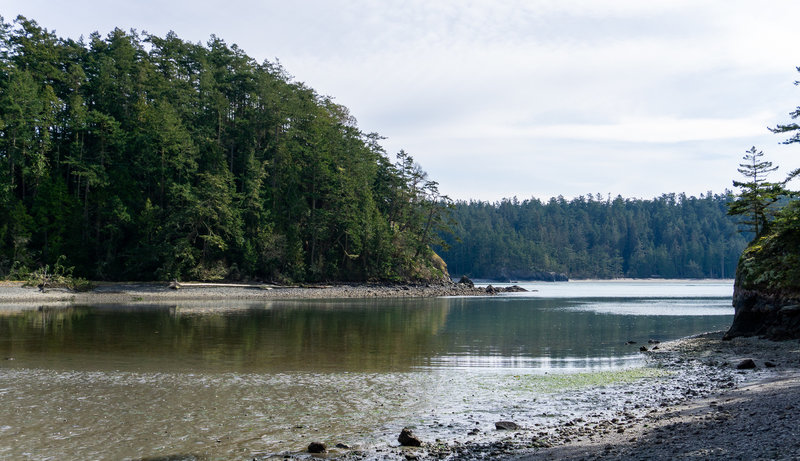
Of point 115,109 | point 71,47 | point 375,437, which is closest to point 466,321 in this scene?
point 375,437

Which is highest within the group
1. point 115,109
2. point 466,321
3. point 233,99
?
point 233,99

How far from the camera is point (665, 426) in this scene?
10.5m

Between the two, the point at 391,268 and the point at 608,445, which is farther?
the point at 391,268

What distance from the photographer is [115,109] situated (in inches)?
2825

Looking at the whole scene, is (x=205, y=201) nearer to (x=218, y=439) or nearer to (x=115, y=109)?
(x=115, y=109)

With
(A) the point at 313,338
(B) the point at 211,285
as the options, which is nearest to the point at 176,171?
(B) the point at 211,285

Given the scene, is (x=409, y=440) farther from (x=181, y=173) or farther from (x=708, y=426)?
(x=181, y=173)

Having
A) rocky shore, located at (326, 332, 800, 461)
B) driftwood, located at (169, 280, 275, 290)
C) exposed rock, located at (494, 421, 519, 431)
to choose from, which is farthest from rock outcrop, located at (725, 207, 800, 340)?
driftwood, located at (169, 280, 275, 290)

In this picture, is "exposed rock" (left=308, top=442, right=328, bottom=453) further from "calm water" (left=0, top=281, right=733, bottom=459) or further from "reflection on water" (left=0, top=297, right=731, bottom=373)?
"reflection on water" (left=0, top=297, right=731, bottom=373)

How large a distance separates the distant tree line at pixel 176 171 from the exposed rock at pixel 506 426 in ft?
197

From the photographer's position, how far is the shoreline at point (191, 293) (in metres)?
50.6

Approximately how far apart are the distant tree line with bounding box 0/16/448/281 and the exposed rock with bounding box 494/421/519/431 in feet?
197

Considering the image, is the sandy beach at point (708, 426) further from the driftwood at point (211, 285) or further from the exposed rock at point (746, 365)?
the driftwood at point (211, 285)

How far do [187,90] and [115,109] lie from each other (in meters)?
10.1
